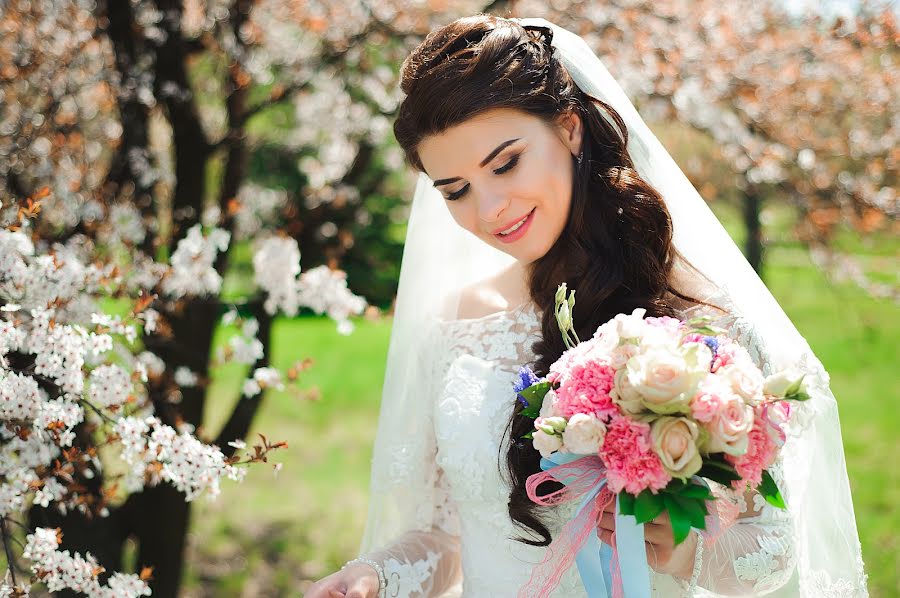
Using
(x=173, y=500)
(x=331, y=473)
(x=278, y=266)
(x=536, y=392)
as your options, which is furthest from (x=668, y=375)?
(x=331, y=473)

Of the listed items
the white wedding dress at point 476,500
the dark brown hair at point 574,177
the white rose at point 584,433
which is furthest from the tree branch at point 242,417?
the white rose at point 584,433

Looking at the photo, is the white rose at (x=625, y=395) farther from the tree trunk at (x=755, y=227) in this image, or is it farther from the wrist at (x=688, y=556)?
the tree trunk at (x=755, y=227)

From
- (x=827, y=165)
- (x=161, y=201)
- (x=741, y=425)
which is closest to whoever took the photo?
(x=741, y=425)

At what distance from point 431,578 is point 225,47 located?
2.40 metres

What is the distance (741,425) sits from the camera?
1341mm

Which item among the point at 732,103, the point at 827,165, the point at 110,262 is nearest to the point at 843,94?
the point at 827,165

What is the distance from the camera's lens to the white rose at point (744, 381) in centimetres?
138

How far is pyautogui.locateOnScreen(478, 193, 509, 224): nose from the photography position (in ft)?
6.37

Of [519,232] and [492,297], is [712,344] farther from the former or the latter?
[492,297]

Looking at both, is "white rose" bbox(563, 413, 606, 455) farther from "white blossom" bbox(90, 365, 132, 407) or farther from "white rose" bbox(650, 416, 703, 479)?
"white blossom" bbox(90, 365, 132, 407)

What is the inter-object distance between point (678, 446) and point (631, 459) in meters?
0.08

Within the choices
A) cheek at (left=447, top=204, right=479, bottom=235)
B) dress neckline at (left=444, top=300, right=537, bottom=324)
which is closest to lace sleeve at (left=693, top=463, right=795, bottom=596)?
dress neckline at (left=444, top=300, right=537, bottom=324)

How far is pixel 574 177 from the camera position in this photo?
207 centimetres

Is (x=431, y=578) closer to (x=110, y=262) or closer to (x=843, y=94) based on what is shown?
Answer: (x=110, y=262)
